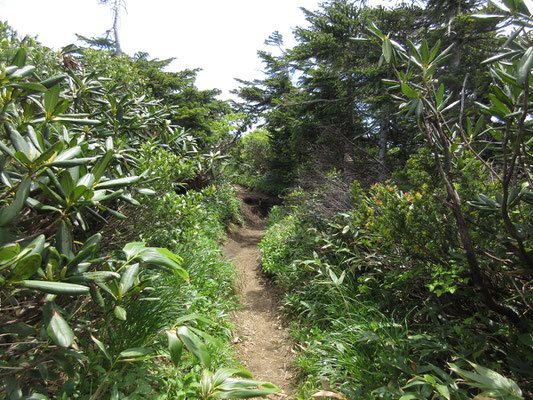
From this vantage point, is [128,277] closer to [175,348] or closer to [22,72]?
[175,348]

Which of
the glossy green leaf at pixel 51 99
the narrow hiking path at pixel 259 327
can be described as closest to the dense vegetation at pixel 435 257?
the narrow hiking path at pixel 259 327

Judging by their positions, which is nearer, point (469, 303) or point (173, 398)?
point (173, 398)

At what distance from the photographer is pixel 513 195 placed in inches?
68.4

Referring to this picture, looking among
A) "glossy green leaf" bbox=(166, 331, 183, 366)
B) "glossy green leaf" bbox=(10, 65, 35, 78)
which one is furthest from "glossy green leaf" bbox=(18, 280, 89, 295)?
"glossy green leaf" bbox=(10, 65, 35, 78)

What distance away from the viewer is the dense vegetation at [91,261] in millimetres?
1172

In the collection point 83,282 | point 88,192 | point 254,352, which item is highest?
point 88,192

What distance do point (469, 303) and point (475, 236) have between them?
2.11 feet

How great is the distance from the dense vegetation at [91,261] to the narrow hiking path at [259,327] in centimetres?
36

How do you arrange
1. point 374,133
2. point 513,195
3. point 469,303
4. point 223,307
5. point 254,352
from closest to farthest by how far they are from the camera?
point 513,195
point 469,303
point 254,352
point 223,307
point 374,133

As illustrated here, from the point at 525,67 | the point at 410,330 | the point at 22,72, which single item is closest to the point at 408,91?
the point at 525,67

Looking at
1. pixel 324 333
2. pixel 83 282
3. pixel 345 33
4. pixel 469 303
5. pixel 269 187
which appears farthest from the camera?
pixel 269 187

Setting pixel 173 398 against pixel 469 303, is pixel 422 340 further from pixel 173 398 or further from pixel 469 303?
pixel 173 398

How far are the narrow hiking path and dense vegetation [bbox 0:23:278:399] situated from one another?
36cm


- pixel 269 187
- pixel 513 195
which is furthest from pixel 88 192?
pixel 269 187
